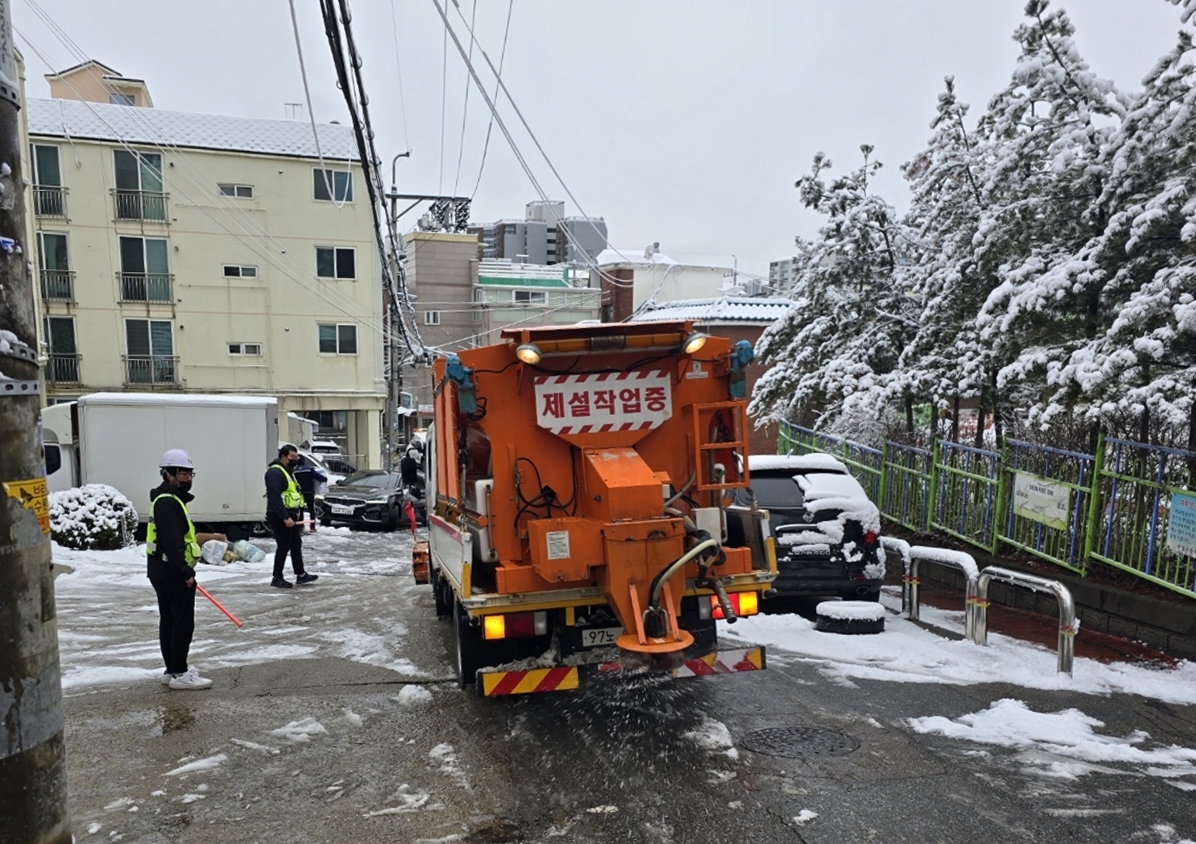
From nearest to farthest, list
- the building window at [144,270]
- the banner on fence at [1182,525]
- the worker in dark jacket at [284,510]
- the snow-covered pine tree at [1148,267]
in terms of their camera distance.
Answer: the snow-covered pine tree at [1148,267] → the banner on fence at [1182,525] → the worker in dark jacket at [284,510] → the building window at [144,270]

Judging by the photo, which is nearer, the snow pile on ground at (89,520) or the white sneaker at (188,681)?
the white sneaker at (188,681)

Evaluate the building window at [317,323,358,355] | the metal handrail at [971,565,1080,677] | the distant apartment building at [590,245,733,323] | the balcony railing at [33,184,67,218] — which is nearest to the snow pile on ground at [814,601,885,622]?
the metal handrail at [971,565,1080,677]

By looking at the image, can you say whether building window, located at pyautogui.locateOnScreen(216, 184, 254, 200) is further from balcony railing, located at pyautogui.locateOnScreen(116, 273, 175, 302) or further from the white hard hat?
the white hard hat

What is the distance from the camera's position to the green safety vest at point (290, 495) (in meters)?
11.0

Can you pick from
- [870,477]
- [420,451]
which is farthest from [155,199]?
[870,477]

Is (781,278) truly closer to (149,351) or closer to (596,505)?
(149,351)

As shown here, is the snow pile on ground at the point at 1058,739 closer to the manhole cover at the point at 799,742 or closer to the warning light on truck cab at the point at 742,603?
the manhole cover at the point at 799,742

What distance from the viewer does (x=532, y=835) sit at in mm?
4172

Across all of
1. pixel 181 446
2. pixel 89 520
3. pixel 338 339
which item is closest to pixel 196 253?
pixel 338 339

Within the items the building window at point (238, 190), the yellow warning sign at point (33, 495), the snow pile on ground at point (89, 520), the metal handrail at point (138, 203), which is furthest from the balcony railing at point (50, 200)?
the yellow warning sign at point (33, 495)

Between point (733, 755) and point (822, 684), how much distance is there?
165cm

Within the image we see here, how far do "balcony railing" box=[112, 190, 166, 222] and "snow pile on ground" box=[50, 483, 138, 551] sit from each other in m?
19.5

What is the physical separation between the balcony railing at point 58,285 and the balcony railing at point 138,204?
258 centimetres

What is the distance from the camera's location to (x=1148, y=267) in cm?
776
